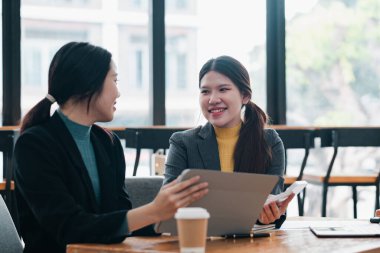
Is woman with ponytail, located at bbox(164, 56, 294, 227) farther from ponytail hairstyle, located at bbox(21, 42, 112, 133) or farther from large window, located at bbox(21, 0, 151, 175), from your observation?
large window, located at bbox(21, 0, 151, 175)

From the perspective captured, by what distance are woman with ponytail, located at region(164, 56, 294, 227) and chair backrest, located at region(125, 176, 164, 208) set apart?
0.24ft

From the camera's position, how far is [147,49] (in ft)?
19.3

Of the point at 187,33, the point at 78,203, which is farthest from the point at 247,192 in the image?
the point at 187,33

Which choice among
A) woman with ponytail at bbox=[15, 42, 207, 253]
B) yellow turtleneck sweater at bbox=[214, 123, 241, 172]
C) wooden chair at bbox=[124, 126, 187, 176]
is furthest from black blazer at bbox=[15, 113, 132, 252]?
wooden chair at bbox=[124, 126, 187, 176]

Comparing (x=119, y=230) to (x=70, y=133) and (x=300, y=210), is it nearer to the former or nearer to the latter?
(x=70, y=133)

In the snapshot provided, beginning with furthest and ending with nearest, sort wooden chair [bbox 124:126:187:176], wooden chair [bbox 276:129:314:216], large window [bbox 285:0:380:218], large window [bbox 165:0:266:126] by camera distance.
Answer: large window [bbox 285:0:380:218]
large window [bbox 165:0:266:126]
wooden chair [bbox 276:129:314:216]
wooden chair [bbox 124:126:187:176]

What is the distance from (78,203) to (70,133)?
212 mm

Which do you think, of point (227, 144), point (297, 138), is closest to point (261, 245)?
point (227, 144)

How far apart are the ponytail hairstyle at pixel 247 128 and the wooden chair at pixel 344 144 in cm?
230

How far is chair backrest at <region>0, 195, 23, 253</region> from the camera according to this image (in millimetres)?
1979

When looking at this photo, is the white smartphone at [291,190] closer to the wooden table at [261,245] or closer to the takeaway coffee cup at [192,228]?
Result: the wooden table at [261,245]

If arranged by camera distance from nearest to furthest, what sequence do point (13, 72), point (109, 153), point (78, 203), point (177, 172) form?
1. point (78, 203)
2. point (109, 153)
3. point (177, 172)
4. point (13, 72)

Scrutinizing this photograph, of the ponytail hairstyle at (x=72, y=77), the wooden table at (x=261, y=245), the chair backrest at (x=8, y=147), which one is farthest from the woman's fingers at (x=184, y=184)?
the chair backrest at (x=8, y=147)

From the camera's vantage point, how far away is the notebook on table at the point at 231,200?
174 cm
